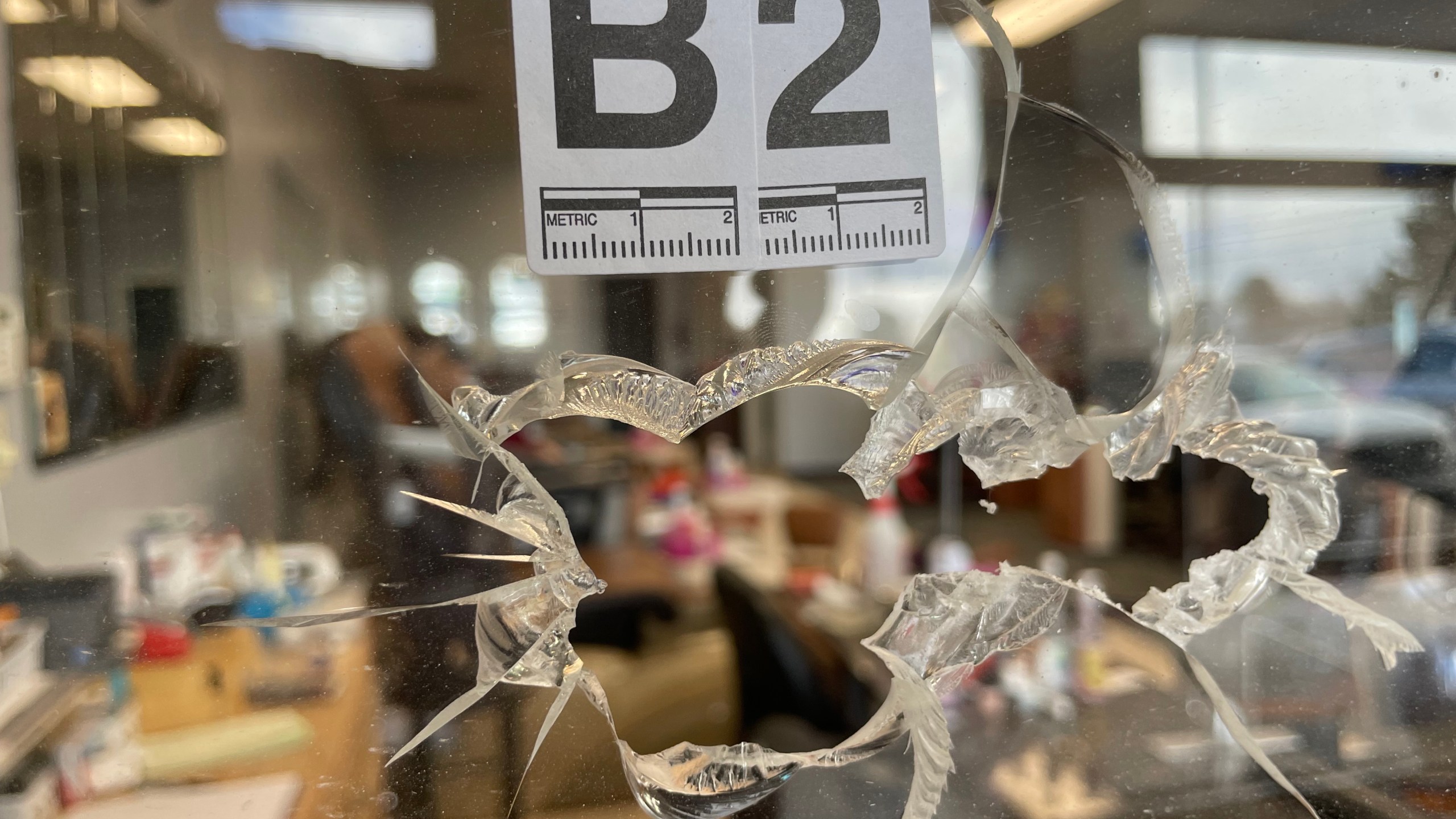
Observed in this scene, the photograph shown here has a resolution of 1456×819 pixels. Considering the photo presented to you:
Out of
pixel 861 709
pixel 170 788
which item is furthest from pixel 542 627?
pixel 861 709

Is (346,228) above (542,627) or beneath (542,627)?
above

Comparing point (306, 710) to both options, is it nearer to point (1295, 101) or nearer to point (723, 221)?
point (723, 221)

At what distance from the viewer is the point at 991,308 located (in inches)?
16.3

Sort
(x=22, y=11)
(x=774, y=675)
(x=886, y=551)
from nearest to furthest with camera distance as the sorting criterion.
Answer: (x=22, y=11) < (x=774, y=675) < (x=886, y=551)

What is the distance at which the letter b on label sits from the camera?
0.36m

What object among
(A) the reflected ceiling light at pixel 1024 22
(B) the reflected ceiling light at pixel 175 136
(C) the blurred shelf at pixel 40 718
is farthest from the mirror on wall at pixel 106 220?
(A) the reflected ceiling light at pixel 1024 22

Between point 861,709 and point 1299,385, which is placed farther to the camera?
point 861,709

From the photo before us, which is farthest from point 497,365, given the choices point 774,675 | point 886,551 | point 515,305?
point 886,551

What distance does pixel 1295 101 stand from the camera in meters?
0.43

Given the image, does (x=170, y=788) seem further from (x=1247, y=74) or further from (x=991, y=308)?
(x=1247, y=74)

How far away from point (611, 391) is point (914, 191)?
0.17 meters

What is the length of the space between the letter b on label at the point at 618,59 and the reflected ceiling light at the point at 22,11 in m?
0.22

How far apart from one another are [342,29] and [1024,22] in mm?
325

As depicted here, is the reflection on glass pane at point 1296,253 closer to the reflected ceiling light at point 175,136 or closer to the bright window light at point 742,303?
the bright window light at point 742,303
